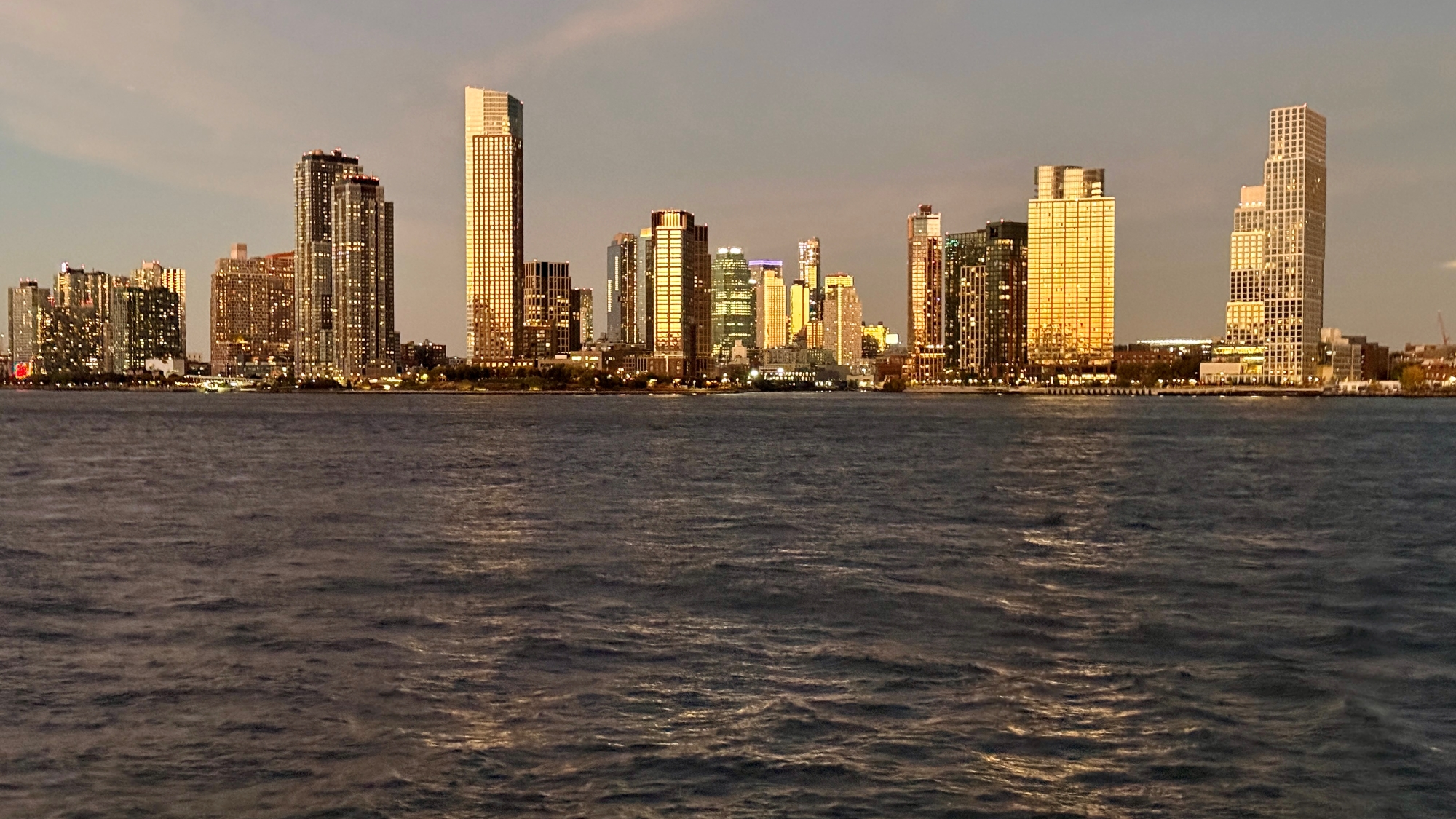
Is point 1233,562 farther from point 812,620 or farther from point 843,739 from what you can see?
point 843,739

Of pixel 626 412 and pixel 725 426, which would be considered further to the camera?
pixel 626 412

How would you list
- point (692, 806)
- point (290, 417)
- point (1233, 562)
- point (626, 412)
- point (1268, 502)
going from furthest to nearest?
point (626, 412), point (290, 417), point (1268, 502), point (1233, 562), point (692, 806)

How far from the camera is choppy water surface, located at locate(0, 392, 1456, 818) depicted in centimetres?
1551

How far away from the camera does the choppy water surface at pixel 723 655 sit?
15508mm

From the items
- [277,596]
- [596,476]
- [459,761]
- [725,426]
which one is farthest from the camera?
[725,426]

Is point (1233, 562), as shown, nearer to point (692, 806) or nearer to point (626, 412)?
point (692, 806)

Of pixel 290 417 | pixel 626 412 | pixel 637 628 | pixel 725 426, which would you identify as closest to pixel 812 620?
pixel 637 628

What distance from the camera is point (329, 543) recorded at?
38.2 metres

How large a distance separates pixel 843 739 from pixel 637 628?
833cm

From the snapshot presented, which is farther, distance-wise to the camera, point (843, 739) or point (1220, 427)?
point (1220, 427)

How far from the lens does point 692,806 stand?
1470 centimetres

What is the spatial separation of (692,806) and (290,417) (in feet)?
546

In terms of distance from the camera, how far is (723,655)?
2245cm

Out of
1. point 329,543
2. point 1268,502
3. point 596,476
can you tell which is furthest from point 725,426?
point 329,543
